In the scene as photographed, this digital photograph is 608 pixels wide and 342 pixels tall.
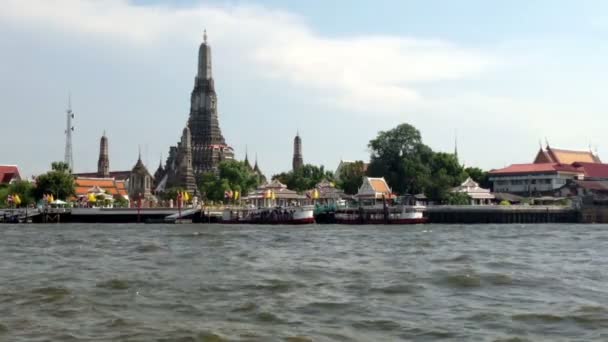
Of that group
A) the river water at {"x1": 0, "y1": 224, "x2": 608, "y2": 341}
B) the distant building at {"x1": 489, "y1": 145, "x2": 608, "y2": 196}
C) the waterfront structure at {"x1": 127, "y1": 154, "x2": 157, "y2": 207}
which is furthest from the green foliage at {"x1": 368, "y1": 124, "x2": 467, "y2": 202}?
the river water at {"x1": 0, "y1": 224, "x2": 608, "y2": 341}

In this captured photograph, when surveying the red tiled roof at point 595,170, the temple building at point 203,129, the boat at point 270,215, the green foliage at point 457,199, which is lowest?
the boat at point 270,215

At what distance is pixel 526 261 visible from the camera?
26.4 m

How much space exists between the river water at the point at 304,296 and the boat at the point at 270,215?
1685 inches

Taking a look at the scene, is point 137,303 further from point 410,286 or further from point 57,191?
point 57,191

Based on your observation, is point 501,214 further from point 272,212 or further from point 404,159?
point 272,212

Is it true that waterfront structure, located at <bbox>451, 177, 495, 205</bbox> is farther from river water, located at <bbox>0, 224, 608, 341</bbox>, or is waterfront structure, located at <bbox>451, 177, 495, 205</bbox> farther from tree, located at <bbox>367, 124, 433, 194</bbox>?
river water, located at <bbox>0, 224, 608, 341</bbox>

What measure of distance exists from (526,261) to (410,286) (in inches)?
340

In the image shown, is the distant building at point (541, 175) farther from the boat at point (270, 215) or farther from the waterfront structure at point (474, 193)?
the boat at point (270, 215)

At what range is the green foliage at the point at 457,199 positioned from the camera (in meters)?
86.2

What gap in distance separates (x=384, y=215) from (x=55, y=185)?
39.5 metres

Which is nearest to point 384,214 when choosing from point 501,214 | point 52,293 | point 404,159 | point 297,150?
point 501,214

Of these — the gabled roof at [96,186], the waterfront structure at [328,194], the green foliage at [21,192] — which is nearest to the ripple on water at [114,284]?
the waterfront structure at [328,194]

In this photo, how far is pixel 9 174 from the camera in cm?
11219

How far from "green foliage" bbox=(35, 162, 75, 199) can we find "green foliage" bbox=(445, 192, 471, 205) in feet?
141
